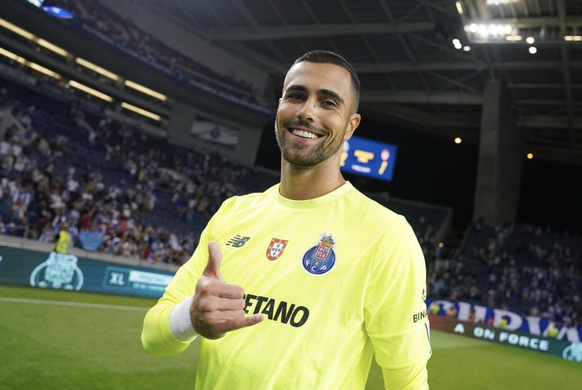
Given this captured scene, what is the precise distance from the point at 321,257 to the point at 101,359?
6065mm

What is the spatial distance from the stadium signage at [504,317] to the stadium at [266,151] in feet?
0.20

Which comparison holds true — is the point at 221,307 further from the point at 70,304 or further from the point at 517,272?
the point at 517,272

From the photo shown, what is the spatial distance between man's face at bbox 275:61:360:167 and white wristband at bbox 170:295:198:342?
0.74 metres

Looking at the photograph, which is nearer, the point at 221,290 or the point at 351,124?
the point at 221,290

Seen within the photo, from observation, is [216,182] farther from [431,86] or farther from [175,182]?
[431,86]

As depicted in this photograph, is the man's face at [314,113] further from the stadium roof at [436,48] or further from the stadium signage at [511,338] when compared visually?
the stadium roof at [436,48]

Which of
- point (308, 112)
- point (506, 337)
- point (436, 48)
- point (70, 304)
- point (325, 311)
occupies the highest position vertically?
point (436, 48)

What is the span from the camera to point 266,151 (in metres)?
38.9

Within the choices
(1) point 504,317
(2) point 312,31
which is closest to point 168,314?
(1) point 504,317

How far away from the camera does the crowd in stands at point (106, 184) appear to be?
1803 cm

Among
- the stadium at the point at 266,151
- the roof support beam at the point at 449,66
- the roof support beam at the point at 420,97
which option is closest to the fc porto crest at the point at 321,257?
the stadium at the point at 266,151

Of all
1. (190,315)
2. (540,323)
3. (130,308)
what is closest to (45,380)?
(190,315)

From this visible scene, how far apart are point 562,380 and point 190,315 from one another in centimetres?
1378

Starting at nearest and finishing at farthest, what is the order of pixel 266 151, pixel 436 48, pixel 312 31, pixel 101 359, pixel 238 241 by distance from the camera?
1. pixel 238 241
2. pixel 101 359
3. pixel 436 48
4. pixel 312 31
5. pixel 266 151
